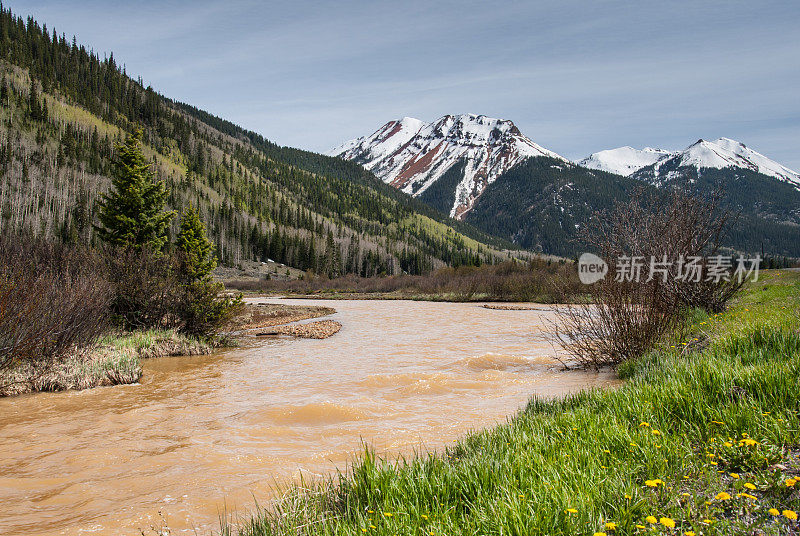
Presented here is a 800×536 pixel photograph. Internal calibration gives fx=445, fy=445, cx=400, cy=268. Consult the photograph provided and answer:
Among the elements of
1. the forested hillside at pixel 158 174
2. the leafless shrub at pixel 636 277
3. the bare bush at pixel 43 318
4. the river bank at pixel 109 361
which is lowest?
the river bank at pixel 109 361

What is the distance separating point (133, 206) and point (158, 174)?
111 m

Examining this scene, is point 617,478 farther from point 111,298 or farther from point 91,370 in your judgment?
point 111,298

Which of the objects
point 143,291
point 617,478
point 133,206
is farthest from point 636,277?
point 133,206

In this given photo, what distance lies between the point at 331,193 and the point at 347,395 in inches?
7576

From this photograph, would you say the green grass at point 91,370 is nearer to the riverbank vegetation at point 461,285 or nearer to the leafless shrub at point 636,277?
the leafless shrub at point 636,277

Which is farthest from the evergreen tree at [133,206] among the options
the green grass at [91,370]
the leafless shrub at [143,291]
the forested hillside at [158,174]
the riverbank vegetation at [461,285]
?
the forested hillside at [158,174]

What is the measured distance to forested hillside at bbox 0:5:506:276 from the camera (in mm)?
91312

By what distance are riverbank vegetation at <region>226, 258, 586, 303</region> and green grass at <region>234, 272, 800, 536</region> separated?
30949mm

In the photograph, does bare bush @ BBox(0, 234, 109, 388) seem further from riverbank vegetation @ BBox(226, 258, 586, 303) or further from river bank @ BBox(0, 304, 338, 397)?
riverbank vegetation @ BBox(226, 258, 586, 303)

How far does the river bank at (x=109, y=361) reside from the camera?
1075 cm

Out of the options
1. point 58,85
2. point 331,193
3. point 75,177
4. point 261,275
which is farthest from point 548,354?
point 331,193

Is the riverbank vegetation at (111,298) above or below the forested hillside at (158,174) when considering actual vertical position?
below

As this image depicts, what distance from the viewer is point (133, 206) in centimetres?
2391

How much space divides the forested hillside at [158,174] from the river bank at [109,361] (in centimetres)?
5637
